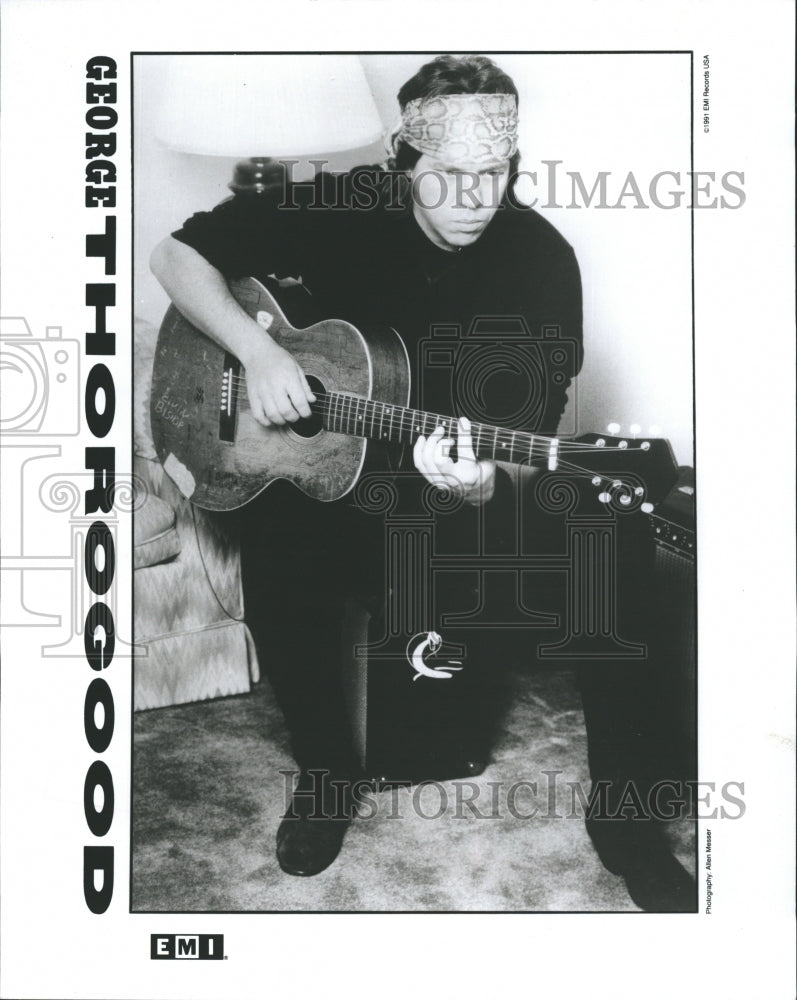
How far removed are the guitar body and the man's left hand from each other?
10 centimetres

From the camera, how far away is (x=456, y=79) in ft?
5.10

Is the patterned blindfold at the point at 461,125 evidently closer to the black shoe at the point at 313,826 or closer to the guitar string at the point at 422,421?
the guitar string at the point at 422,421

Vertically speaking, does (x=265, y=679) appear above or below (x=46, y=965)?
above

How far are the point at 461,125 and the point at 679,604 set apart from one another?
3.21ft

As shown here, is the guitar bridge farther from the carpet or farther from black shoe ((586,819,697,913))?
black shoe ((586,819,697,913))

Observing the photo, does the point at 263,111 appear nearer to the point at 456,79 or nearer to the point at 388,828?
the point at 456,79

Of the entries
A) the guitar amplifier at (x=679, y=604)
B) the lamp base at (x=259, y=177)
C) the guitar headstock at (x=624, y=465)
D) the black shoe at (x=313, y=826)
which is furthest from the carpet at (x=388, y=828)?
the lamp base at (x=259, y=177)

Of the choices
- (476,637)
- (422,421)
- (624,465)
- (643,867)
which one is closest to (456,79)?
(422,421)

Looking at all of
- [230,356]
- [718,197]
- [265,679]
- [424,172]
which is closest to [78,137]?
[230,356]

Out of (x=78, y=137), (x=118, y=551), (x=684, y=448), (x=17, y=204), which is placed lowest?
(x=118, y=551)

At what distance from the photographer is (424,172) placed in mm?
1571

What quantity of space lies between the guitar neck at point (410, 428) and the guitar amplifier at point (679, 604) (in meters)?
0.27

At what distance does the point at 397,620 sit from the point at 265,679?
0.95 ft

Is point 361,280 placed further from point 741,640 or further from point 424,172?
point 741,640
